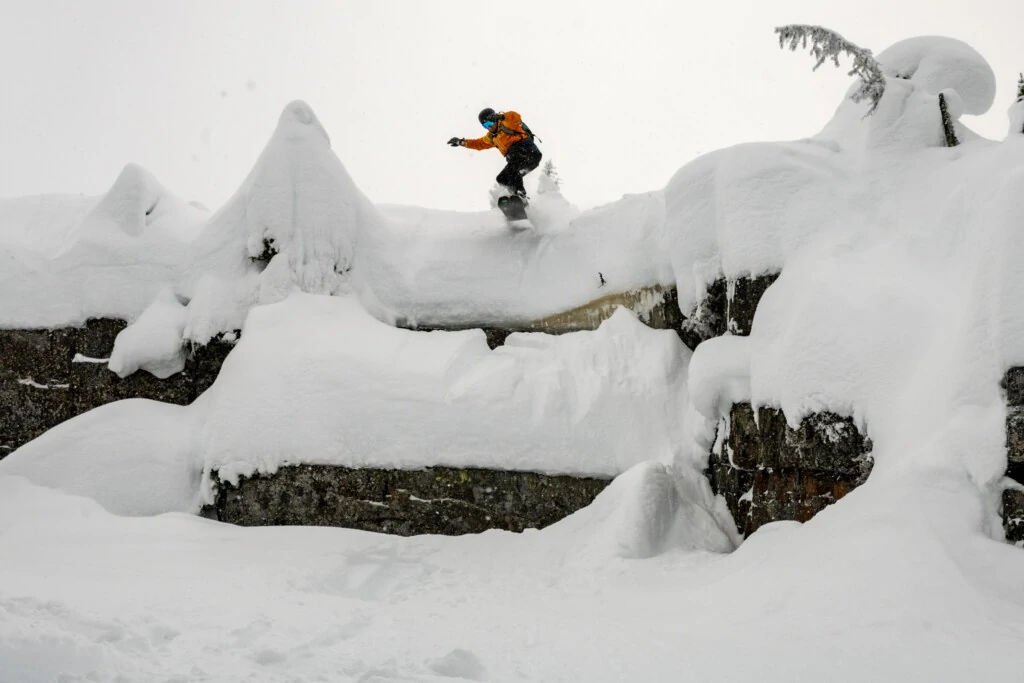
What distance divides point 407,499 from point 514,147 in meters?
5.30

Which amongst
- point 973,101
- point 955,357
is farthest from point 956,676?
point 973,101

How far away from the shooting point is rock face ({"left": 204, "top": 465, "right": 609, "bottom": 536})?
27.7 ft

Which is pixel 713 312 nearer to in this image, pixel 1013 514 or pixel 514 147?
pixel 1013 514

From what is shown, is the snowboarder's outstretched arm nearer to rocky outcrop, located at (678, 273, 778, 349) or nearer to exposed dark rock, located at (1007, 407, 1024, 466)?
rocky outcrop, located at (678, 273, 778, 349)

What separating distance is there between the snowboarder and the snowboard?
9 cm

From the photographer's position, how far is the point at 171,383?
1018 centimetres

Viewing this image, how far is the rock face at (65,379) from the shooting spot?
1020 cm

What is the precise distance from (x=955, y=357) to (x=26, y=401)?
10.2 meters

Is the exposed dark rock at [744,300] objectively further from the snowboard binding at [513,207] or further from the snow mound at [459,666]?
the snow mound at [459,666]

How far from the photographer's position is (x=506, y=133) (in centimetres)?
1143

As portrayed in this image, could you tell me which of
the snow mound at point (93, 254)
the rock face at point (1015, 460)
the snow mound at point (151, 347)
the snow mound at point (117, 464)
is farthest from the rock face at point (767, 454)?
the snow mound at point (93, 254)

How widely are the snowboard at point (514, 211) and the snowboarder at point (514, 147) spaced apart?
0.30 feet

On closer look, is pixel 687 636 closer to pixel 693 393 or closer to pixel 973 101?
pixel 693 393

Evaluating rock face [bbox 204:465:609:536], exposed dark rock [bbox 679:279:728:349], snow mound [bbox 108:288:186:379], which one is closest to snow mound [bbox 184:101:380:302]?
snow mound [bbox 108:288:186:379]
